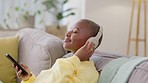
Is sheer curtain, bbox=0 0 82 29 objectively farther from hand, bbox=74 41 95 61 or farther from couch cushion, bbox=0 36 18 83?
hand, bbox=74 41 95 61

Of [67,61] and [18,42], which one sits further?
[18,42]

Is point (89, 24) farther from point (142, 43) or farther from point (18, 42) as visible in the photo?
point (142, 43)

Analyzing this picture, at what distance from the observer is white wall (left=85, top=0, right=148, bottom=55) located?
3707 mm

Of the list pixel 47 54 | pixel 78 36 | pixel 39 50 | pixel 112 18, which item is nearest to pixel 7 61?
pixel 39 50

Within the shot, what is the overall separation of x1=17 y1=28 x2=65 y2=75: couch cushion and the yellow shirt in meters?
0.42

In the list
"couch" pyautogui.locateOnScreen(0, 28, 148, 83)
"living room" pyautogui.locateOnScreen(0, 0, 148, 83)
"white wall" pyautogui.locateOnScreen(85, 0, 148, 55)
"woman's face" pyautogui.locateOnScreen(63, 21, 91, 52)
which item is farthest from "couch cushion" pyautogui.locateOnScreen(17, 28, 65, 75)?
"white wall" pyautogui.locateOnScreen(85, 0, 148, 55)

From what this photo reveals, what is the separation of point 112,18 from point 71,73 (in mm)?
2640

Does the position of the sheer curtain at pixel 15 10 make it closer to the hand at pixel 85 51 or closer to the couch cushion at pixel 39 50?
the couch cushion at pixel 39 50

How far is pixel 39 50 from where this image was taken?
1.89 meters

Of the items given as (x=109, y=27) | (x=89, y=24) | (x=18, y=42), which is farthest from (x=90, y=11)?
(x=89, y=24)

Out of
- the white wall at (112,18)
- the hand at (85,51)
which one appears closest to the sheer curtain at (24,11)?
the white wall at (112,18)

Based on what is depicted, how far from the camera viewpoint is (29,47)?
2.13 meters

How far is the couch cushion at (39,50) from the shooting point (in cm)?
177

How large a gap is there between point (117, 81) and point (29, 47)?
3.68ft
